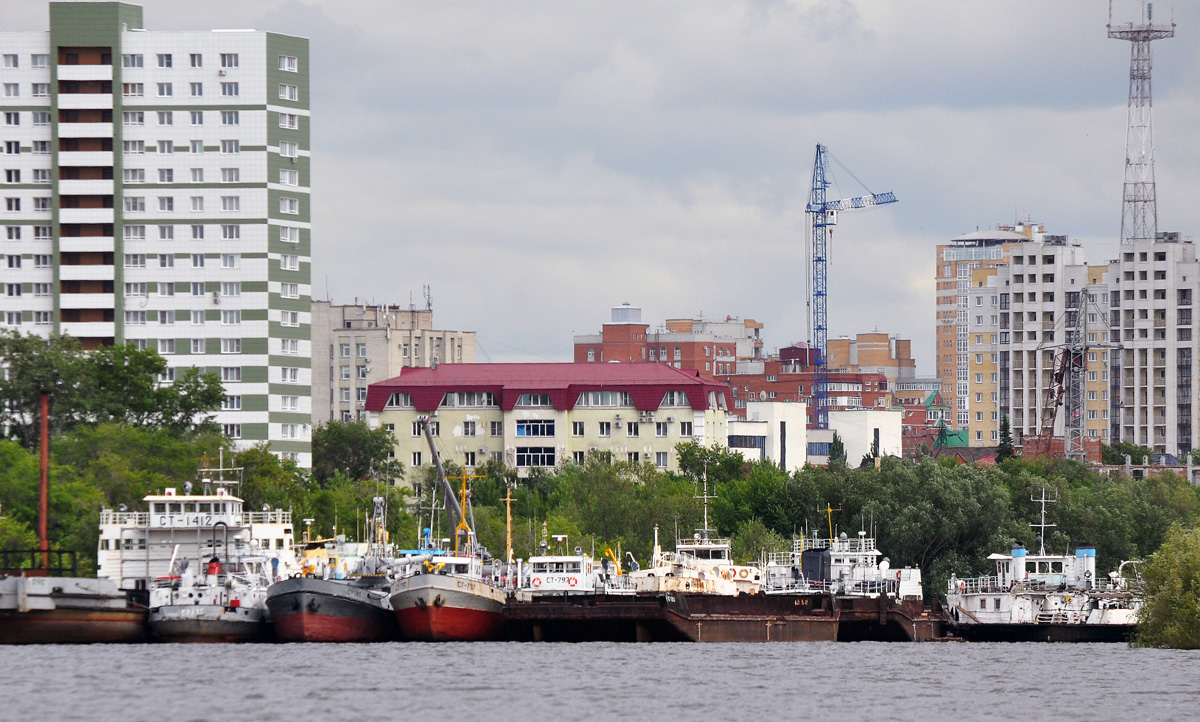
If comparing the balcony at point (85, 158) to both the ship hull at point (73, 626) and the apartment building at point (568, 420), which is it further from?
the ship hull at point (73, 626)

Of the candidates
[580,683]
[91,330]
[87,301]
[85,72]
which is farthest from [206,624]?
[85,72]

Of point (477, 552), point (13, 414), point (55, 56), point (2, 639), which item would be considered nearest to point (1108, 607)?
point (477, 552)

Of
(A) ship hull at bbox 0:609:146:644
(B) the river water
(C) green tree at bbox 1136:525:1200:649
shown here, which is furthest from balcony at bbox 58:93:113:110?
(C) green tree at bbox 1136:525:1200:649

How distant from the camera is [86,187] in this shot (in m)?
176

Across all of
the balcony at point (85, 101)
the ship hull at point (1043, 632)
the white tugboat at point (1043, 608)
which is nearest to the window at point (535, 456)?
the balcony at point (85, 101)

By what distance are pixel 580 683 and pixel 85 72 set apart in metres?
110

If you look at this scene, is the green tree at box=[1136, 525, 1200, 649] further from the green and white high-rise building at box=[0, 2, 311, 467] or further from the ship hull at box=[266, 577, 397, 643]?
the green and white high-rise building at box=[0, 2, 311, 467]

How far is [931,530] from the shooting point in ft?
452

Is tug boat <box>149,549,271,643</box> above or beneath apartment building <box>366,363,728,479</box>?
beneath

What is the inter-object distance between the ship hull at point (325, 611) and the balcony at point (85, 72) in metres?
83.6

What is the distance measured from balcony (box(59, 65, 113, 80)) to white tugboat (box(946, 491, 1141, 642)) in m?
89.8

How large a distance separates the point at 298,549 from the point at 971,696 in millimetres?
53972

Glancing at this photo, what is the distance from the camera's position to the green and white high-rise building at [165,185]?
175375mm

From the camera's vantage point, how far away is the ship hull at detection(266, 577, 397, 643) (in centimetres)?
10088
